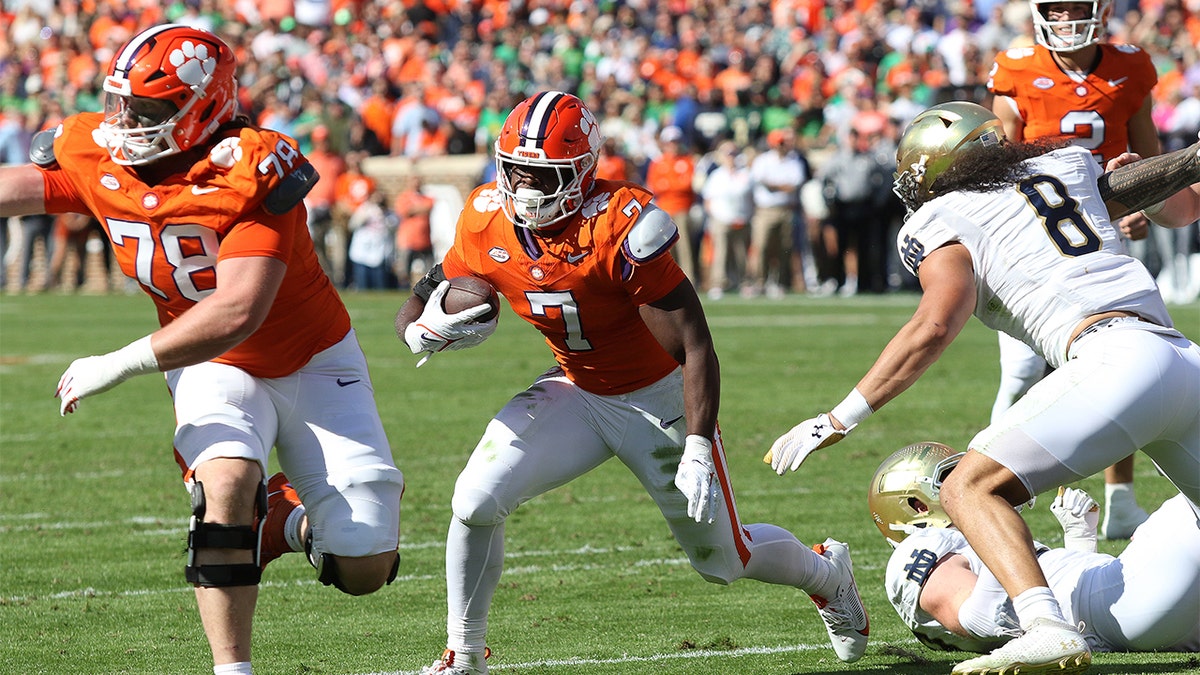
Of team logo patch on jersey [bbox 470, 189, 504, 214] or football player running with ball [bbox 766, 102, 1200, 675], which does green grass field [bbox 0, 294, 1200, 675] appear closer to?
football player running with ball [bbox 766, 102, 1200, 675]

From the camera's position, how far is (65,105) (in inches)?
826

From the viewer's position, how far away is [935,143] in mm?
4426

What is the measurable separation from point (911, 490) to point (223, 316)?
2.16m

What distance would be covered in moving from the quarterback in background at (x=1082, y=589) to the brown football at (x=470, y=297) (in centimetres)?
135

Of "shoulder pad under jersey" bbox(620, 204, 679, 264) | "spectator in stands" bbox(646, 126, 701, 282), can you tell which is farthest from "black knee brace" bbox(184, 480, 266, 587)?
"spectator in stands" bbox(646, 126, 701, 282)

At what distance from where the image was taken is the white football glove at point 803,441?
157 inches

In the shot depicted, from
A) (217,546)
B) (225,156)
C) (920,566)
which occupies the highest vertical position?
(225,156)

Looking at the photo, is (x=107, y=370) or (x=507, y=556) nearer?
(x=107, y=370)

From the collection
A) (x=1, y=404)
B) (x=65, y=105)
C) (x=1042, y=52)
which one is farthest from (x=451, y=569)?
(x=65, y=105)

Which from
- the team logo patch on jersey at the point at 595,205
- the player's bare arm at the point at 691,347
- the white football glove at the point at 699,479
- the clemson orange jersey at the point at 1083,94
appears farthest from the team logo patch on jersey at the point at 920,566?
the clemson orange jersey at the point at 1083,94

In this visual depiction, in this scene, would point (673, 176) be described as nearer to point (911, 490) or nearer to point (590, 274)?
point (911, 490)

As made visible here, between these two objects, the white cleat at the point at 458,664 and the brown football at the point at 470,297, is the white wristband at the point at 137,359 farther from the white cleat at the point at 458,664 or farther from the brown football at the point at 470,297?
the white cleat at the point at 458,664

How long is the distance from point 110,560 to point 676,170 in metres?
12.3

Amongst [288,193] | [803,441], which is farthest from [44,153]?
[803,441]
